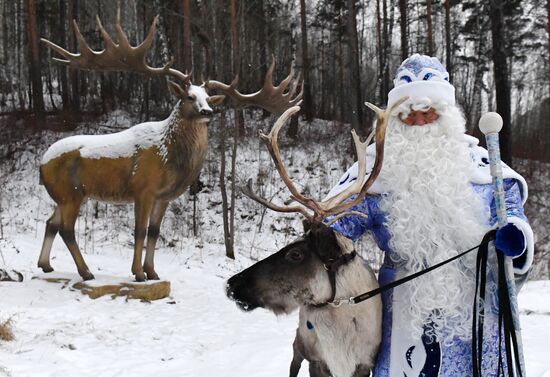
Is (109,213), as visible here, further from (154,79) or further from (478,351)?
(478,351)

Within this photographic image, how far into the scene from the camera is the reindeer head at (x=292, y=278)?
2078 millimetres

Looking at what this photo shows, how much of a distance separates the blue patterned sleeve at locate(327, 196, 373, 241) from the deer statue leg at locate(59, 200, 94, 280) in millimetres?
4582

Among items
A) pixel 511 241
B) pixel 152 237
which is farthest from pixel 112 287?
pixel 511 241

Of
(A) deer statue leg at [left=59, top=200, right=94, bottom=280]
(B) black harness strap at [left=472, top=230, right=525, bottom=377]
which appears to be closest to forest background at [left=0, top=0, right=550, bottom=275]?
(A) deer statue leg at [left=59, top=200, right=94, bottom=280]

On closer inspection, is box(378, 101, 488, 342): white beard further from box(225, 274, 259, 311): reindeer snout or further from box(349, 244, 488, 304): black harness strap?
box(225, 274, 259, 311): reindeer snout

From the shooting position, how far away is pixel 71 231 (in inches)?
239

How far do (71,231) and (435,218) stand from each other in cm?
498

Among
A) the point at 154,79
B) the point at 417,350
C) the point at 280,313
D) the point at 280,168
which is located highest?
the point at 154,79

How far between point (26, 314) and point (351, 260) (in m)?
4.08

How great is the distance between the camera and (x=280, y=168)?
2264mm

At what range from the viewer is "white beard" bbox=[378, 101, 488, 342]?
6.96ft

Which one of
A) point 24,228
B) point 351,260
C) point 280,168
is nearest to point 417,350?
point 351,260

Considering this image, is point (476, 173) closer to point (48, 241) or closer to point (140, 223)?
point (140, 223)

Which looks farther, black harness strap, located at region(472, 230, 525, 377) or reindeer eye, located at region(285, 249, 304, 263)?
reindeer eye, located at region(285, 249, 304, 263)
